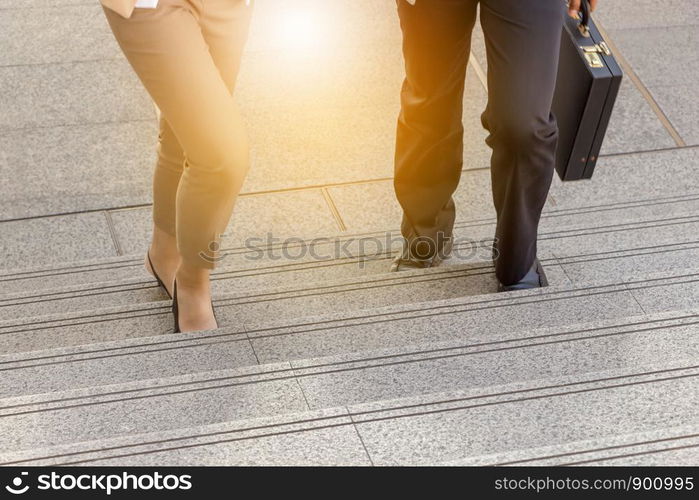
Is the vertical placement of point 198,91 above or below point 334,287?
above

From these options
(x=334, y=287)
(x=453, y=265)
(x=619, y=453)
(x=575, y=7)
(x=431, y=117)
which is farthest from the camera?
(x=453, y=265)

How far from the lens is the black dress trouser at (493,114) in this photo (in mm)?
2461

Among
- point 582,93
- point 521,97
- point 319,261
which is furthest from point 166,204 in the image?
point 582,93

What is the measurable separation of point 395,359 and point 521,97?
2.45 feet

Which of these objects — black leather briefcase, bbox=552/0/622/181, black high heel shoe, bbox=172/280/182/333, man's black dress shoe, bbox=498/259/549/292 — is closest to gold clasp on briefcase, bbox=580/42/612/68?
black leather briefcase, bbox=552/0/622/181

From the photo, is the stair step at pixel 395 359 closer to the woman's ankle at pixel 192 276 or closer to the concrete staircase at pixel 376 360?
the concrete staircase at pixel 376 360

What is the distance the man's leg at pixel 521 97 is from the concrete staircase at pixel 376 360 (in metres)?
0.31

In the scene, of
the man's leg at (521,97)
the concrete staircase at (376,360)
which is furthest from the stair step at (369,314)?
the man's leg at (521,97)

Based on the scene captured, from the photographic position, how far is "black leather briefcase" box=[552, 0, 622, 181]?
2699mm

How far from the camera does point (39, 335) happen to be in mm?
2787

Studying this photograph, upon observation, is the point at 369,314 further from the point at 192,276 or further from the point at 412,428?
the point at 412,428

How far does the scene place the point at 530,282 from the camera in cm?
291

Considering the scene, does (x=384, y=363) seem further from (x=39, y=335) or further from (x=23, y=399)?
(x=39, y=335)

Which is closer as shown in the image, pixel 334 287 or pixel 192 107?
pixel 192 107
